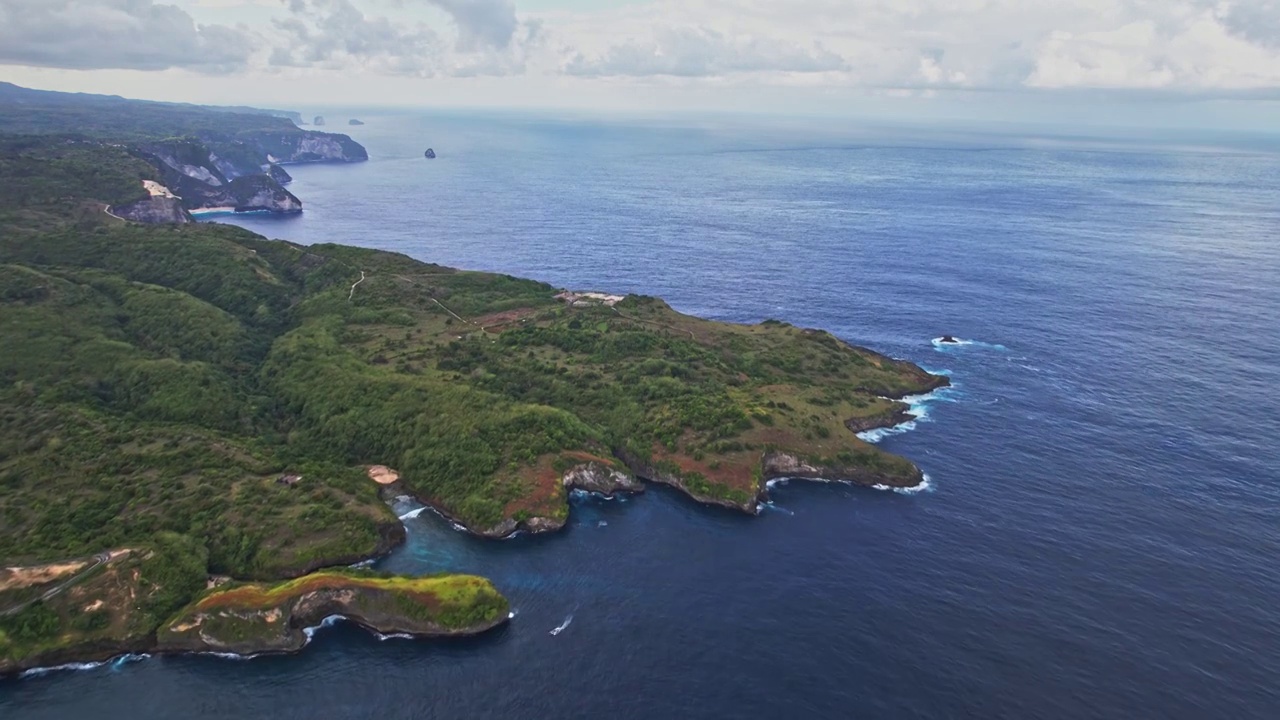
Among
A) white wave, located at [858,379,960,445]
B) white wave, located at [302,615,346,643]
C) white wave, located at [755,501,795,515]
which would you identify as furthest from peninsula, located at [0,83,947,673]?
white wave, located at [858,379,960,445]

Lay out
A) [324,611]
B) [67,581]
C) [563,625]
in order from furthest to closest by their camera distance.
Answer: [324,611] → [563,625] → [67,581]

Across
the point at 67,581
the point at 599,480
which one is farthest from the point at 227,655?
the point at 599,480

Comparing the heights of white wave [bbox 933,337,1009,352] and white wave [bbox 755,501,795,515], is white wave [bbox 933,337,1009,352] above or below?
above

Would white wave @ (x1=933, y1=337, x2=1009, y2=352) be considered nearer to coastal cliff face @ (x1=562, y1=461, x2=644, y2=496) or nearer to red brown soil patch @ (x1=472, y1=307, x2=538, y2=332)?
coastal cliff face @ (x1=562, y1=461, x2=644, y2=496)

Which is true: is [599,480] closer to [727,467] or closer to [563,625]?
[727,467]

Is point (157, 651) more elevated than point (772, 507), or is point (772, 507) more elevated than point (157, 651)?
point (772, 507)

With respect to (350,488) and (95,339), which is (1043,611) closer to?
(350,488)
